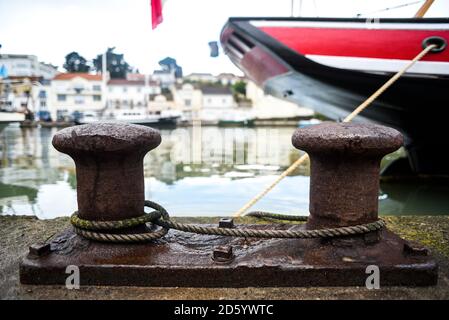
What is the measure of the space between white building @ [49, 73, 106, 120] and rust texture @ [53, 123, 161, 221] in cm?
6513

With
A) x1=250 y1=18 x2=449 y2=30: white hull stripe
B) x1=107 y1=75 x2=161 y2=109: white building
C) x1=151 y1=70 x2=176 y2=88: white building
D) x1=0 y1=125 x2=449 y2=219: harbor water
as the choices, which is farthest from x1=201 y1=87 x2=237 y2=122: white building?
x1=250 y1=18 x2=449 y2=30: white hull stripe

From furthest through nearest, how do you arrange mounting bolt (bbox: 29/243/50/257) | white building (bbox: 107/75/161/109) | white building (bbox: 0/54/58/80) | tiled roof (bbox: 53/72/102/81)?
white building (bbox: 0/54/58/80) < white building (bbox: 107/75/161/109) < tiled roof (bbox: 53/72/102/81) < mounting bolt (bbox: 29/243/50/257)

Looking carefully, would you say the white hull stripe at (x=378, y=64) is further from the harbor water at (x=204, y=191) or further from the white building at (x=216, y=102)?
the white building at (x=216, y=102)

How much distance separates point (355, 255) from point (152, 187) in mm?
6110

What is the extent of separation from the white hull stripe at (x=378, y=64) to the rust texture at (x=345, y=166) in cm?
502

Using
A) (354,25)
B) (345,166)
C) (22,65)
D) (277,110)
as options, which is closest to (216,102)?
(277,110)

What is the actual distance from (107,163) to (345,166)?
49.8 inches

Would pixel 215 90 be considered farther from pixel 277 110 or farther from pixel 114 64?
pixel 114 64

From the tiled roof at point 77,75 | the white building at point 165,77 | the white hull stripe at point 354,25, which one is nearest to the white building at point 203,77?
the white building at point 165,77

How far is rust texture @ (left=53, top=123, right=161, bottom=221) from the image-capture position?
1994 millimetres

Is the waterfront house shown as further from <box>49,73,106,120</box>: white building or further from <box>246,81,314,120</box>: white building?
<box>246,81,314,120</box>: white building

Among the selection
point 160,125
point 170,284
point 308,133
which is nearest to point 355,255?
point 308,133

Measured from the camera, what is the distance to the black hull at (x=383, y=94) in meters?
6.78
